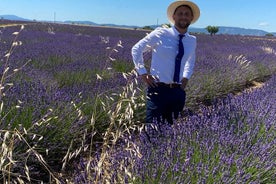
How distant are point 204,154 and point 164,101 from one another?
79 centimetres

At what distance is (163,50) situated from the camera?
2.70 meters

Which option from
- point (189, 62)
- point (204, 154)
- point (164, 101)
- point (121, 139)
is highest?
point (189, 62)

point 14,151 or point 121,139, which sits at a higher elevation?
point 14,151

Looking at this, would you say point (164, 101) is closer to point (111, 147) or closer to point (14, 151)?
point (111, 147)

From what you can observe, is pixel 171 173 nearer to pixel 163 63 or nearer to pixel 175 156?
pixel 175 156

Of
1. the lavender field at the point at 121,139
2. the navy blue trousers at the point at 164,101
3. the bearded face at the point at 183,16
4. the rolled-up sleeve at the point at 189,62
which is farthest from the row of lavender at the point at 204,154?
the bearded face at the point at 183,16

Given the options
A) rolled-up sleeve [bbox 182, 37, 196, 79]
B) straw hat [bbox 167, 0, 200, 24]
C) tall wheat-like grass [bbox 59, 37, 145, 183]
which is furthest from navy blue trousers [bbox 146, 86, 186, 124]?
straw hat [bbox 167, 0, 200, 24]

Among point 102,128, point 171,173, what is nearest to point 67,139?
point 102,128

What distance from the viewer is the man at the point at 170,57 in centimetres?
270

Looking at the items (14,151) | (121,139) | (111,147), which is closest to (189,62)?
(121,139)

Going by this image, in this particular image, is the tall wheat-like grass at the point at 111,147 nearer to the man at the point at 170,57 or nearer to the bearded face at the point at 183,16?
the man at the point at 170,57

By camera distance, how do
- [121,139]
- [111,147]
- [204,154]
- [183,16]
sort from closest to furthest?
[111,147]
[204,154]
[183,16]
[121,139]

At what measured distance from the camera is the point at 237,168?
6.23 feet

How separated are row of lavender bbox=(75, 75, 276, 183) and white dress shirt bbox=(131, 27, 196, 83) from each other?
41 centimetres
